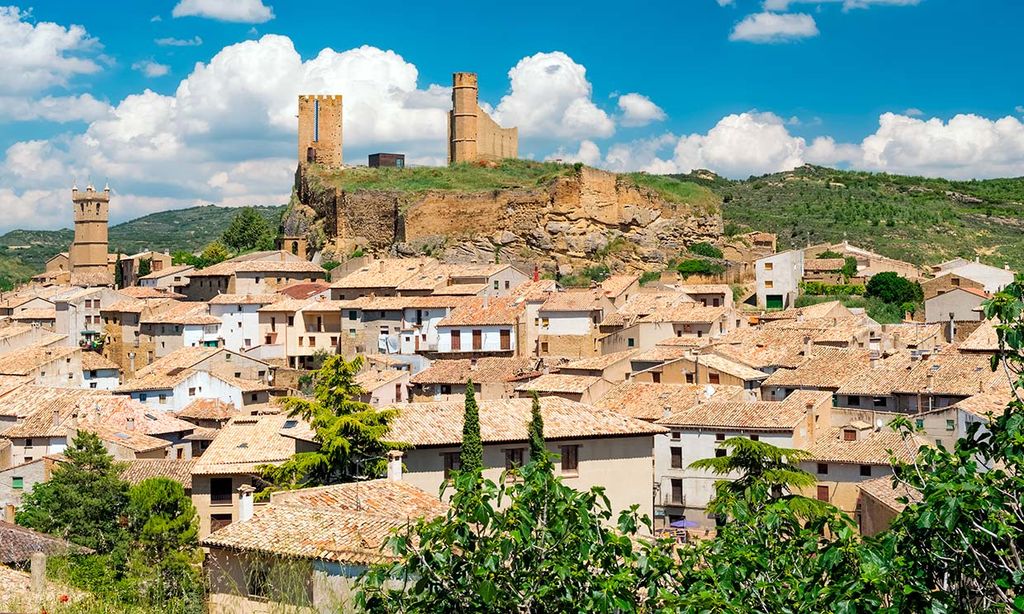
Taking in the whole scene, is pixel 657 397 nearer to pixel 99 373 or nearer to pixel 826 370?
pixel 826 370

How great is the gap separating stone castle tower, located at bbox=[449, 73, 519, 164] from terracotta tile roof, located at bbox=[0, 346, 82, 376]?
29.7 meters

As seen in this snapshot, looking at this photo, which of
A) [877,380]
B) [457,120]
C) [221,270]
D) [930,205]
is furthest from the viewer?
[930,205]

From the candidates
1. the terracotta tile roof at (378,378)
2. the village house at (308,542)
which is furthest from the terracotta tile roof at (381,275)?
the village house at (308,542)

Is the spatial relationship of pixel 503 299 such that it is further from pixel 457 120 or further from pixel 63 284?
pixel 63 284

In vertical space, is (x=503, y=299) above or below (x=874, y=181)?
below

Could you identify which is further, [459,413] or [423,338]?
[423,338]

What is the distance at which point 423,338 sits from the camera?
46.1 meters

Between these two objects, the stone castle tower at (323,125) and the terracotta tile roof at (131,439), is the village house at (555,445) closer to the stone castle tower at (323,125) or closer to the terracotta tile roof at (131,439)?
the terracotta tile roof at (131,439)

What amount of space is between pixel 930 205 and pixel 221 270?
63.1 m

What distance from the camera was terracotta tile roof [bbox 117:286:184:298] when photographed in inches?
2297

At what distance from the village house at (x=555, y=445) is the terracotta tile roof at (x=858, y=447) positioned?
6.77 metres

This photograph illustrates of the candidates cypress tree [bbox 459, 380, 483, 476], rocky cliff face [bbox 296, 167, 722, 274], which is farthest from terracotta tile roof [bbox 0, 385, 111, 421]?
rocky cliff face [bbox 296, 167, 722, 274]

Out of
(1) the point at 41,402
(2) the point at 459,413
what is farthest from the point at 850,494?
(1) the point at 41,402

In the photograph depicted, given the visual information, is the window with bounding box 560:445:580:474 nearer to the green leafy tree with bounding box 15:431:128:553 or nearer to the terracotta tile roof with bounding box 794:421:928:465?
the terracotta tile roof with bounding box 794:421:928:465
